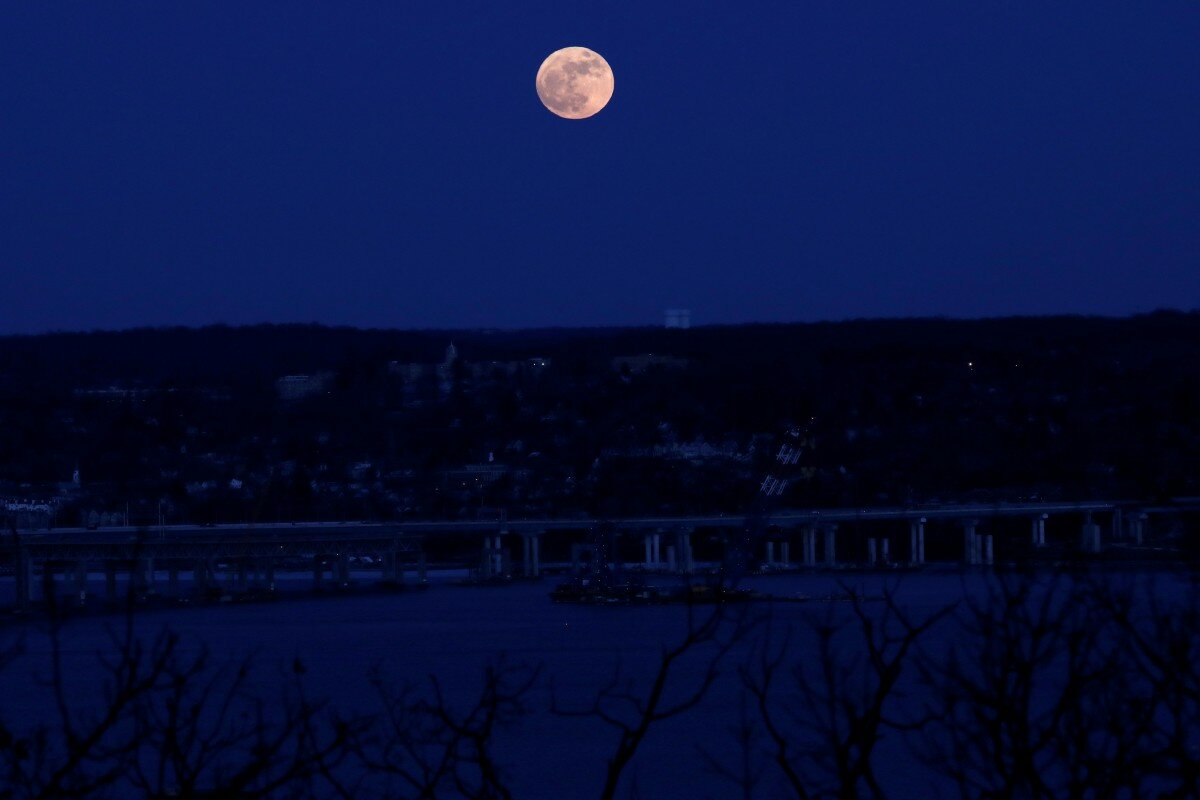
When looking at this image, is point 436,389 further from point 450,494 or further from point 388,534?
point 388,534

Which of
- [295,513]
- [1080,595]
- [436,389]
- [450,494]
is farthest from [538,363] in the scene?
[1080,595]

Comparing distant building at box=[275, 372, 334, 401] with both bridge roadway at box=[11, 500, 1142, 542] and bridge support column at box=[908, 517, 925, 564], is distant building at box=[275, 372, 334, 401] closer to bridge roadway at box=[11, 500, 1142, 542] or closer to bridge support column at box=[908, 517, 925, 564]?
bridge roadway at box=[11, 500, 1142, 542]

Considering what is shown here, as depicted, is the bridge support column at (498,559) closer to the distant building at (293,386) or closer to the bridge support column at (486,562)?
the bridge support column at (486,562)

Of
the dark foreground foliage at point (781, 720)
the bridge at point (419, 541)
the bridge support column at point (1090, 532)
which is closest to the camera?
the dark foreground foliage at point (781, 720)

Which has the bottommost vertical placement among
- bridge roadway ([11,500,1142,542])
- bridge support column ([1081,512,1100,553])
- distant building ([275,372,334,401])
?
bridge support column ([1081,512,1100,553])

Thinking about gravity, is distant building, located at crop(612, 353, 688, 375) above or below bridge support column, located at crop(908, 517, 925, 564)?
above

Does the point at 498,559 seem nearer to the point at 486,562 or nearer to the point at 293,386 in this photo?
the point at 486,562

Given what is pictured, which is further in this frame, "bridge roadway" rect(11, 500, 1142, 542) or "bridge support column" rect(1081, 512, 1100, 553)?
"bridge roadway" rect(11, 500, 1142, 542)

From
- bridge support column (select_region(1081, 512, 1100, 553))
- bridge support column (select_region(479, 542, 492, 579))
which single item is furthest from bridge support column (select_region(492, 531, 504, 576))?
bridge support column (select_region(1081, 512, 1100, 553))

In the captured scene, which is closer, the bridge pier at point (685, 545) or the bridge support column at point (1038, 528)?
the bridge pier at point (685, 545)

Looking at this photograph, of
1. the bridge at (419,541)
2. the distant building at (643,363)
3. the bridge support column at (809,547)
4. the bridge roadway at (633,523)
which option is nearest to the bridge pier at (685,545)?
the bridge at (419,541)
